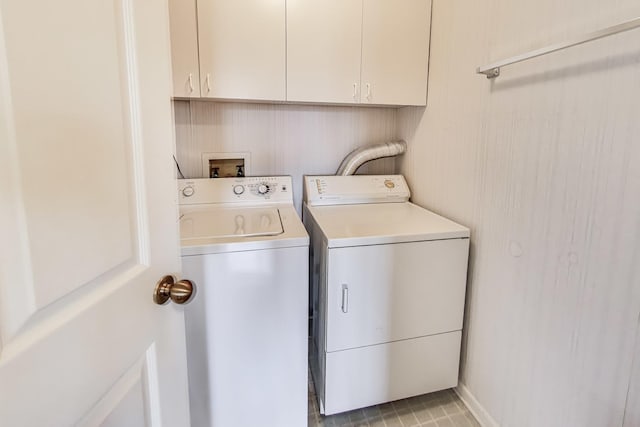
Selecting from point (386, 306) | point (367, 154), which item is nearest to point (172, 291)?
point (386, 306)

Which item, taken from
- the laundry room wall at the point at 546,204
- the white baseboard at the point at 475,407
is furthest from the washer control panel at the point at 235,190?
the white baseboard at the point at 475,407

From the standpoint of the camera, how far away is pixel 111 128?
1.84 feet

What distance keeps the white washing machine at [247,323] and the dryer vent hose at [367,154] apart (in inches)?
32.5

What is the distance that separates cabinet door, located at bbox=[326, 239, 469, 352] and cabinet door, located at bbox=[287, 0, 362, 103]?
2.92 ft

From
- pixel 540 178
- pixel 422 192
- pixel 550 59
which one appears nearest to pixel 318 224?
pixel 422 192

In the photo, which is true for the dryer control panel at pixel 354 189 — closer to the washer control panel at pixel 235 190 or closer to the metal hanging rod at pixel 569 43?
the washer control panel at pixel 235 190

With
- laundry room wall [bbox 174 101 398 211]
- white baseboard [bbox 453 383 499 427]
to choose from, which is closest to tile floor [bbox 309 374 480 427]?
white baseboard [bbox 453 383 499 427]

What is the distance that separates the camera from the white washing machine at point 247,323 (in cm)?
124

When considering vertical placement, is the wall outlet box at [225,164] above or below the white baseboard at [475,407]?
above

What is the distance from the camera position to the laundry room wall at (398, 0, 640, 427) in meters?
0.97

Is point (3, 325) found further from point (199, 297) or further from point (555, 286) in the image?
point (555, 286)

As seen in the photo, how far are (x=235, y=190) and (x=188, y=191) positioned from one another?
25 cm

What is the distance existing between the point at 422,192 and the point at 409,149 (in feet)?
1.03

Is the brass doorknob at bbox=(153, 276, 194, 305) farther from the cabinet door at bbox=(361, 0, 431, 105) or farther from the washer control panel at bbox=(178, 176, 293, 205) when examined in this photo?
the cabinet door at bbox=(361, 0, 431, 105)
